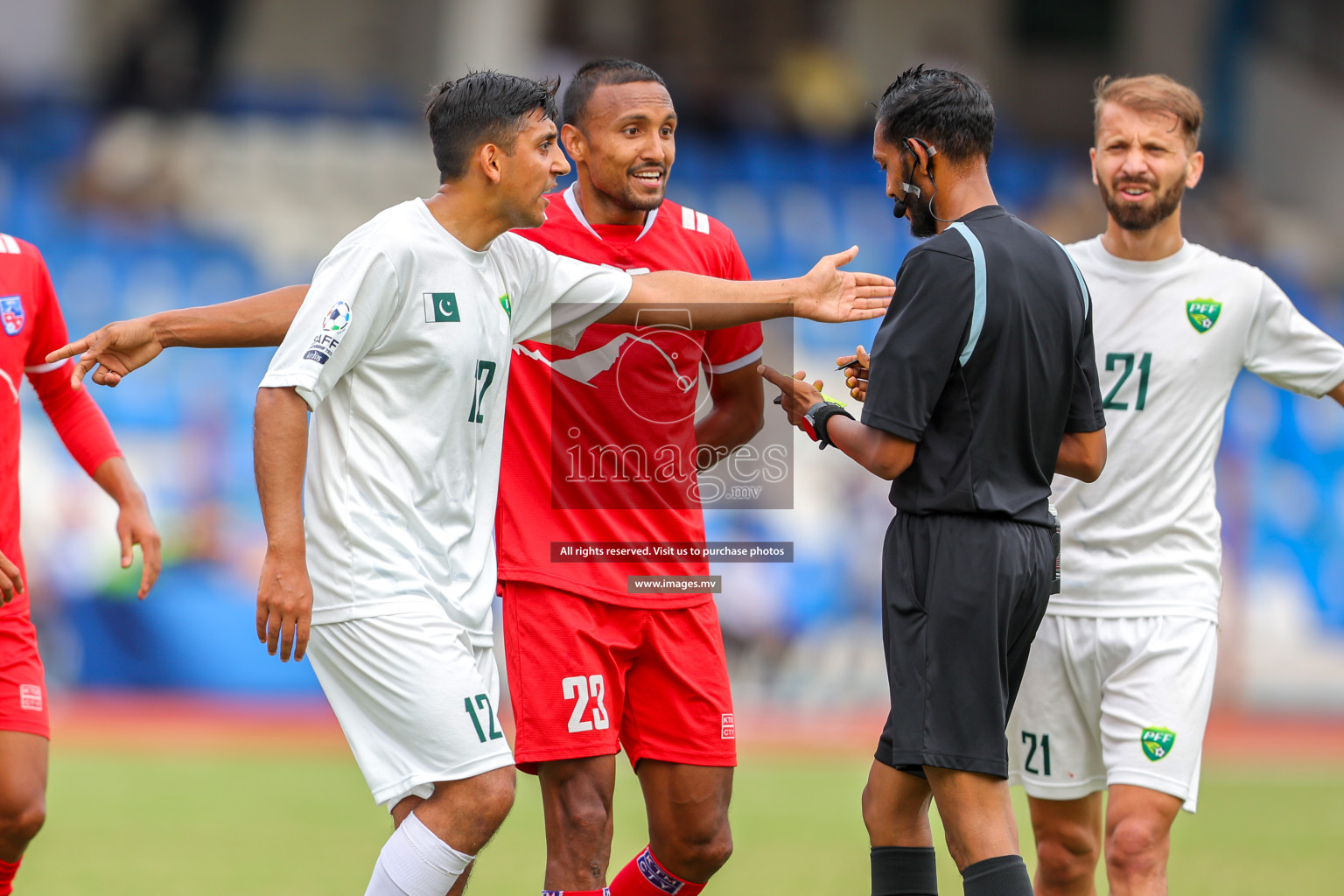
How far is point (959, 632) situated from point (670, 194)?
15.4 metres

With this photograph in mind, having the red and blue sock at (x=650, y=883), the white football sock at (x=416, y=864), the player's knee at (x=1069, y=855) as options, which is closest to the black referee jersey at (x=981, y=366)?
the player's knee at (x=1069, y=855)

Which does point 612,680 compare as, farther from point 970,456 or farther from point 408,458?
point 970,456

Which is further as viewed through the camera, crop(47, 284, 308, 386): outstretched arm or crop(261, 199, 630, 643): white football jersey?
crop(47, 284, 308, 386): outstretched arm

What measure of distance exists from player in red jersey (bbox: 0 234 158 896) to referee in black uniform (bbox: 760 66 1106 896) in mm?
2613

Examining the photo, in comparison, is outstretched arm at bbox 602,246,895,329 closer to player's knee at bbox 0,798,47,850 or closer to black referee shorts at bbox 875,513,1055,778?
black referee shorts at bbox 875,513,1055,778

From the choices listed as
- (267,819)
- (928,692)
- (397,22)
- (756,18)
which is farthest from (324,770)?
(756,18)

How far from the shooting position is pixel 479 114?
4410 millimetres

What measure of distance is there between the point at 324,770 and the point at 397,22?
12.7 m

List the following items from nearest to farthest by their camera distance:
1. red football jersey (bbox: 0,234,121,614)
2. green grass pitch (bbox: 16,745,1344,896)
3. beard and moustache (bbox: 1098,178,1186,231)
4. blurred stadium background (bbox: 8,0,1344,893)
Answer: red football jersey (bbox: 0,234,121,614)
beard and moustache (bbox: 1098,178,1186,231)
green grass pitch (bbox: 16,745,1344,896)
blurred stadium background (bbox: 8,0,1344,893)

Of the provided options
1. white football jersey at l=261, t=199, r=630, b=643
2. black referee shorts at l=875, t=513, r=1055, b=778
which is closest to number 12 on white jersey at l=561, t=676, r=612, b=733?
white football jersey at l=261, t=199, r=630, b=643

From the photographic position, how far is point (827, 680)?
49.5ft

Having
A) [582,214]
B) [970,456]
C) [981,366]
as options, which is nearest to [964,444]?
[970,456]

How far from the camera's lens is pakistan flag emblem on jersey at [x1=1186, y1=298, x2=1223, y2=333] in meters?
5.18

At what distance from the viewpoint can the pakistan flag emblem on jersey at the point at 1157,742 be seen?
487 centimetres
